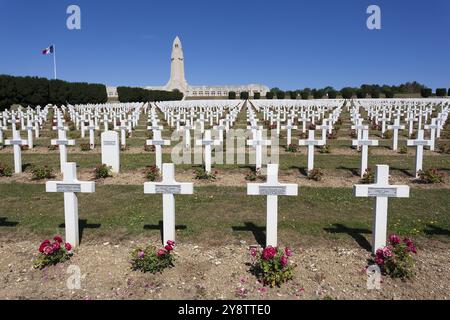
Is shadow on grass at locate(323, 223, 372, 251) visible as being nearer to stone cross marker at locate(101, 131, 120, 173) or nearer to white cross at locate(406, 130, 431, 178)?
white cross at locate(406, 130, 431, 178)

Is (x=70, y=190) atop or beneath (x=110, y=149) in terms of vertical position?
beneath

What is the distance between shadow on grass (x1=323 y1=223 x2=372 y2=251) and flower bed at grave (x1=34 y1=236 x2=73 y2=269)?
12.0 feet

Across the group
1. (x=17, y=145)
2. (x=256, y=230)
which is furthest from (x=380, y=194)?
(x=17, y=145)

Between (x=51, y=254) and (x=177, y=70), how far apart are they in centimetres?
8638

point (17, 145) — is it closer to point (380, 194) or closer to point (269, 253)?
point (269, 253)

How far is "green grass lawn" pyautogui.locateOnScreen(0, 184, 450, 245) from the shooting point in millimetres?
5930

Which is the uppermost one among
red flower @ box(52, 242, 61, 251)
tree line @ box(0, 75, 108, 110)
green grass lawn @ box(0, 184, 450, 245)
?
tree line @ box(0, 75, 108, 110)

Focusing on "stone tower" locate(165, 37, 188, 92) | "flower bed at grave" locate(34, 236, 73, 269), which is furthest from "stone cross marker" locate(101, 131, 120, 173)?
"stone tower" locate(165, 37, 188, 92)

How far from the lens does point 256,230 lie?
598 cm

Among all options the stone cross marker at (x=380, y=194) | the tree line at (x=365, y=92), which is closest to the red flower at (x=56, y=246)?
the stone cross marker at (x=380, y=194)

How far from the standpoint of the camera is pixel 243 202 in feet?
24.8

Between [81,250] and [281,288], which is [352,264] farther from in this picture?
[81,250]

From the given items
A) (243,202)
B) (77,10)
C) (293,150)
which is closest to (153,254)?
(243,202)
